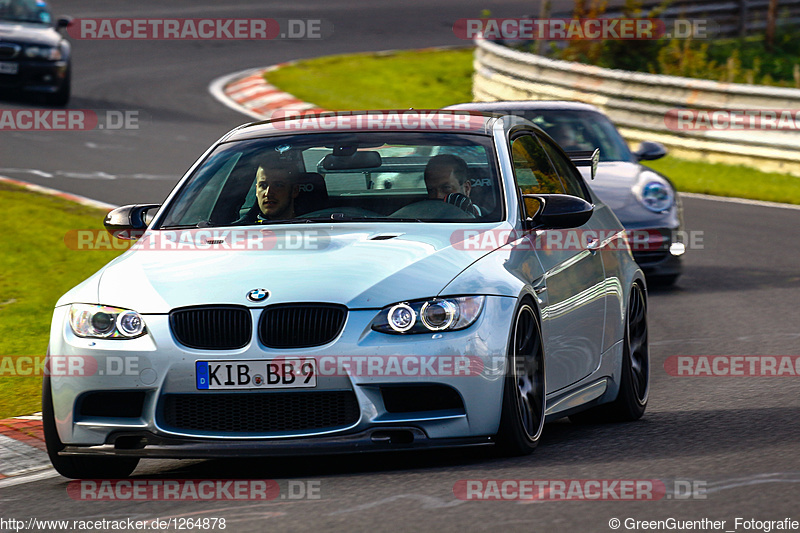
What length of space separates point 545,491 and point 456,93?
20.2 m

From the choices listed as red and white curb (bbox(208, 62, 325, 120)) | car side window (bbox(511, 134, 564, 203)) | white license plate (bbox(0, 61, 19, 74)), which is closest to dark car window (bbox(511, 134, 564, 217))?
car side window (bbox(511, 134, 564, 203))

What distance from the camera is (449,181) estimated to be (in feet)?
22.8

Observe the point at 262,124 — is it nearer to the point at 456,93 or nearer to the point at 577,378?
the point at 577,378

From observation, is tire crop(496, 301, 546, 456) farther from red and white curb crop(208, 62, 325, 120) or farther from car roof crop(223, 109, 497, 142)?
red and white curb crop(208, 62, 325, 120)

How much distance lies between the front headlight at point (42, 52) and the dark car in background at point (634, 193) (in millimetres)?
9778

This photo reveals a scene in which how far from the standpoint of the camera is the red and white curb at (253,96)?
878 inches

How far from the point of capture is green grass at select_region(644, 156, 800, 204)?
17.5 metres

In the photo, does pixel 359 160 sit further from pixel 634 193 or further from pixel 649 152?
pixel 649 152

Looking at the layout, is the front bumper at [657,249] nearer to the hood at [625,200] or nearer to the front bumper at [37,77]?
the hood at [625,200]

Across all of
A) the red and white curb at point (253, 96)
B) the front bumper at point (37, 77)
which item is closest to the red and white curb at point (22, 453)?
the red and white curb at point (253, 96)

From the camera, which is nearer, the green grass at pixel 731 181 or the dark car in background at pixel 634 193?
the dark car in background at pixel 634 193

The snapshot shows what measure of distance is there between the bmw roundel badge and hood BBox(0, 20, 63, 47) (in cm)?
1591

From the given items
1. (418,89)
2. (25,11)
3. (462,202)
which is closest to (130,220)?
(462,202)

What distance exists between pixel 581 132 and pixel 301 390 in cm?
784
